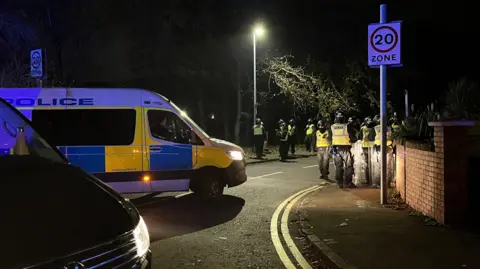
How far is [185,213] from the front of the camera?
9383mm

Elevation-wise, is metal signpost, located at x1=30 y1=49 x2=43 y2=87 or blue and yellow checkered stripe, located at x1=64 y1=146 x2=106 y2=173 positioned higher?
metal signpost, located at x1=30 y1=49 x2=43 y2=87

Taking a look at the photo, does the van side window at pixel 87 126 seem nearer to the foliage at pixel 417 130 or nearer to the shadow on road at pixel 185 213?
the shadow on road at pixel 185 213

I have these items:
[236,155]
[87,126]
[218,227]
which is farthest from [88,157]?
[218,227]

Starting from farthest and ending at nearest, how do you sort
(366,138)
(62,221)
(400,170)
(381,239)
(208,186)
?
(366,138) → (400,170) → (208,186) → (381,239) → (62,221)

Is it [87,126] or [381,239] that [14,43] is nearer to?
Result: [87,126]

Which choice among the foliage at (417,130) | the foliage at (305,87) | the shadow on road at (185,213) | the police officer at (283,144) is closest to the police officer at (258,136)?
the police officer at (283,144)

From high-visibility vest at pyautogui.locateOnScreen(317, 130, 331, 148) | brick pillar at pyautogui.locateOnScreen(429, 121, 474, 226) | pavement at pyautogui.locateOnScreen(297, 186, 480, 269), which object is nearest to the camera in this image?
pavement at pyautogui.locateOnScreen(297, 186, 480, 269)

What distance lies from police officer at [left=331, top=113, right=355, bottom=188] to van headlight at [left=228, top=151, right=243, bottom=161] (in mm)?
3152

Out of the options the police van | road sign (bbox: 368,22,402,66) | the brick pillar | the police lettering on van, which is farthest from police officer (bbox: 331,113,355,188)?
the police lettering on van

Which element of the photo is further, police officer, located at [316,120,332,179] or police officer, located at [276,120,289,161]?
police officer, located at [276,120,289,161]

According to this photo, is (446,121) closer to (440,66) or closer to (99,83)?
(99,83)

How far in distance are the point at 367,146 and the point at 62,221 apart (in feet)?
33.7

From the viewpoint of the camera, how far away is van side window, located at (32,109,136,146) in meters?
9.70

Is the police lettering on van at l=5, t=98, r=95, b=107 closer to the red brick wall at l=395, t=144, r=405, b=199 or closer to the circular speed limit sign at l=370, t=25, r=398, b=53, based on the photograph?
the circular speed limit sign at l=370, t=25, r=398, b=53
